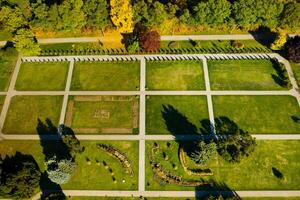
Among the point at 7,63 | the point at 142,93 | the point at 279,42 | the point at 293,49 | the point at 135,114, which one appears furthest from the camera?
the point at 7,63

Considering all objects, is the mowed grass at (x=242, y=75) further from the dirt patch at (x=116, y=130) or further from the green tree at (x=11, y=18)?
the green tree at (x=11, y=18)

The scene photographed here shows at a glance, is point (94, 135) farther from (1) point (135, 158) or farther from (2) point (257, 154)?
(2) point (257, 154)

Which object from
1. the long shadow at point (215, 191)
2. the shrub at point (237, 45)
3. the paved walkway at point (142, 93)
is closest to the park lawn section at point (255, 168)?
the long shadow at point (215, 191)

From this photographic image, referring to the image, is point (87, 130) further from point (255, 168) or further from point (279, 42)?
point (279, 42)

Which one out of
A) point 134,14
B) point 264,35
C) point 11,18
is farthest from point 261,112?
point 11,18

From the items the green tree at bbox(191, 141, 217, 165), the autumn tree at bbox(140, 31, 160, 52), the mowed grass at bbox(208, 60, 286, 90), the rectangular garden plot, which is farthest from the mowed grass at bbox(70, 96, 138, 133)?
the mowed grass at bbox(208, 60, 286, 90)

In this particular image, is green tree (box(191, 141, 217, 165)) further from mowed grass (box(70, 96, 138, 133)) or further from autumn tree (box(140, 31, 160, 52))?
autumn tree (box(140, 31, 160, 52))

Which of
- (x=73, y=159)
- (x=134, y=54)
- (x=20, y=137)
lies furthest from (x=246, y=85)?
(x=20, y=137)
